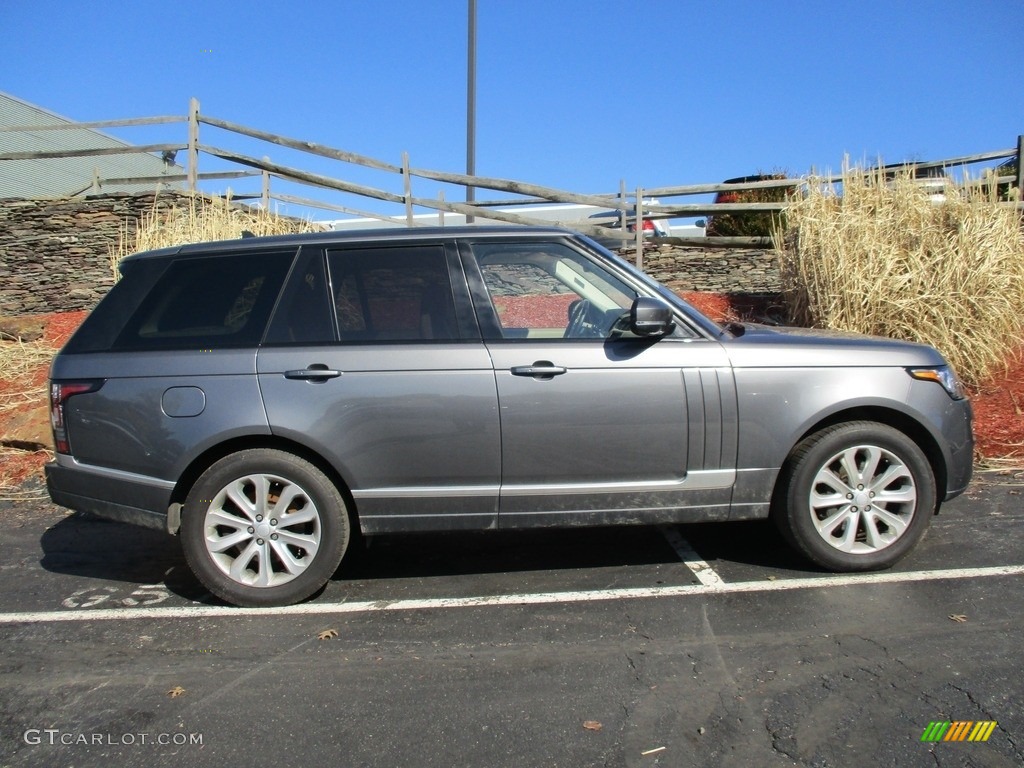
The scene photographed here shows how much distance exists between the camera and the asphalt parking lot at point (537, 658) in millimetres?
2986

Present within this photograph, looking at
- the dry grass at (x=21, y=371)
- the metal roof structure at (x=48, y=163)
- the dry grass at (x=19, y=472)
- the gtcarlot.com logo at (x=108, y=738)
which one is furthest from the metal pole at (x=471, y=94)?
the metal roof structure at (x=48, y=163)

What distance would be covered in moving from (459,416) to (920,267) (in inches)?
235

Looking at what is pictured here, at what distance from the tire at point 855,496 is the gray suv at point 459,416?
0.4 inches

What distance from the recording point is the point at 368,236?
4.48 metres

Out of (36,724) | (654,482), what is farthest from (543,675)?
(36,724)

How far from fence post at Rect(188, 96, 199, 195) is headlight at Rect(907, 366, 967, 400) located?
10.9 m

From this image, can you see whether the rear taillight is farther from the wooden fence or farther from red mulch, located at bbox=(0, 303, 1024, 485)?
the wooden fence

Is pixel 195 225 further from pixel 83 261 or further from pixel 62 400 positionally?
pixel 62 400

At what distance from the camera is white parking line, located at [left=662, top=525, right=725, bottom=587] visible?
4402mm

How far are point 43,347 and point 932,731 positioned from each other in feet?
32.9

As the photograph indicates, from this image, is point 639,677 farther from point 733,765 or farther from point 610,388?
point 610,388

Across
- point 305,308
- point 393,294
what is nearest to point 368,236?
point 393,294

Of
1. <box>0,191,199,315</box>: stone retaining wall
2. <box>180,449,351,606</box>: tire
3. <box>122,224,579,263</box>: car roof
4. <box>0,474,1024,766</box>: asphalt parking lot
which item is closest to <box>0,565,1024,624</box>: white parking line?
<box>0,474,1024,766</box>: asphalt parking lot

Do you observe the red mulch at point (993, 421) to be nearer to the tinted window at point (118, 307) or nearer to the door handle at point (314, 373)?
the tinted window at point (118, 307)
